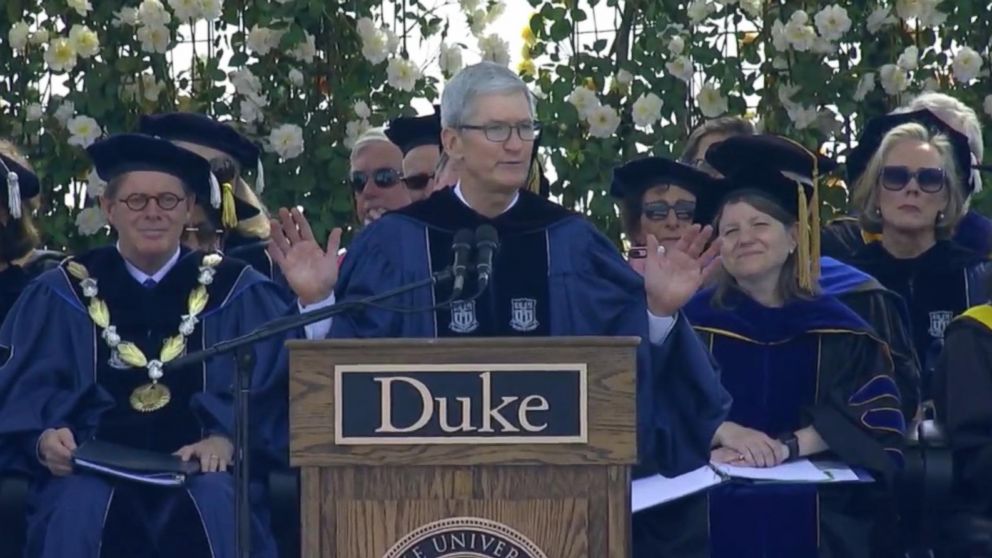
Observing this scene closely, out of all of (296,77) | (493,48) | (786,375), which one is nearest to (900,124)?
(786,375)

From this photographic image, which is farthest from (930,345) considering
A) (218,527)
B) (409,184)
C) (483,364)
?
(483,364)

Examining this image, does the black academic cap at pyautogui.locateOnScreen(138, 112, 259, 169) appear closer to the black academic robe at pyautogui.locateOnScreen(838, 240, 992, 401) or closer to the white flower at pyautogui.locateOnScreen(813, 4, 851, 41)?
the black academic robe at pyautogui.locateOnScreen(838, 240, 992, 401)

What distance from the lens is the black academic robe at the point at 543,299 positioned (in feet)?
24.3

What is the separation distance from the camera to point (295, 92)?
1052cm

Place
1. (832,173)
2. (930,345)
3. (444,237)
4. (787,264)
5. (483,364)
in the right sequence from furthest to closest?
(832,173) < (930,345) < (787,264) < (444,237) < (483,364)

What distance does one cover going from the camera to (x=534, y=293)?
24.7 ft

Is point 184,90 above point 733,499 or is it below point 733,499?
above

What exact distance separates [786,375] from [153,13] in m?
3.35

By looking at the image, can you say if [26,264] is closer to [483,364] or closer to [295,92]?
[295,92]

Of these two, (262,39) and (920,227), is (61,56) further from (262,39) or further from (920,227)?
(920,227)

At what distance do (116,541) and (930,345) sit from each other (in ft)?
9.07

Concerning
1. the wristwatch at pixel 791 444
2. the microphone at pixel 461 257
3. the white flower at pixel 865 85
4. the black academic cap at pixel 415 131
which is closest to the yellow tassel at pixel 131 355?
the black academic cap at pixel 415 131

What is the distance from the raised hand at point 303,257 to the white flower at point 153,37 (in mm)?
3321

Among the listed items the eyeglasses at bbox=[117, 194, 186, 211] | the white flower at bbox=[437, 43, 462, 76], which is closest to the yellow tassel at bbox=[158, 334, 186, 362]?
the eyeglasses at bbox=[117, 194, 186, 211]
